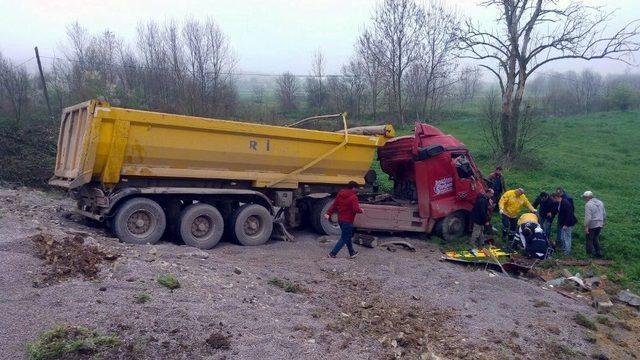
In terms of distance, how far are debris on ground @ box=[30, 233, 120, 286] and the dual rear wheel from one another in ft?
3.81

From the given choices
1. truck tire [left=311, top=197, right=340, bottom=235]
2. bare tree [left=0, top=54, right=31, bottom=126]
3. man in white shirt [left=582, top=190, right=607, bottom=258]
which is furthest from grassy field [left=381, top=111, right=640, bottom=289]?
bare tree [left=0, top=54, right=31, bottom=126]

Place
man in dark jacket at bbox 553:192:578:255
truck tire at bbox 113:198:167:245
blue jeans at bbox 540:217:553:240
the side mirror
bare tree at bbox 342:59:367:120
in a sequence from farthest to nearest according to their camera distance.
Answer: bare tree at bbox 342:59:367:120, blue jeans at bbox 540:217:553:240, man in dark jacket at bbox 553:192:578:255, the side mirror, truck tire at bbox 113:198:167:245

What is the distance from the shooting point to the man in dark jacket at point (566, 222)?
1060cm

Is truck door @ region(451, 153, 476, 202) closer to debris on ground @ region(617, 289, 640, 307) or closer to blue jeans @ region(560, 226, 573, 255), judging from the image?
blue jeans @ region(560, 226, 573, 255)

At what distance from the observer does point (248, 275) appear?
262 inches

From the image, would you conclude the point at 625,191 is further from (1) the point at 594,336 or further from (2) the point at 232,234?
(2) the point at 232,234

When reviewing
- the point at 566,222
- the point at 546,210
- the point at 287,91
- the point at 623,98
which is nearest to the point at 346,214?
the point at 566,222

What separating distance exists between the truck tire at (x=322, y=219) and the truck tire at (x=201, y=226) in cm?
222

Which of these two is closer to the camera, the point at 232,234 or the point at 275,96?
the point at 232,234

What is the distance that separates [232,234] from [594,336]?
5643 mm

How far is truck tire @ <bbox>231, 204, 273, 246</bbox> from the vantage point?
9.19 metres

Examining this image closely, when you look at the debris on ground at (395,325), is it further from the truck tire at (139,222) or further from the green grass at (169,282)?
the truck tire at (139,222)

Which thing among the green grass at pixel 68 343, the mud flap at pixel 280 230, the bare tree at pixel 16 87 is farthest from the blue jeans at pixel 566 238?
the bare tree at pixel 16 87

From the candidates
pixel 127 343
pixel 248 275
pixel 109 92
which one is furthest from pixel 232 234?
pixel 109 92
